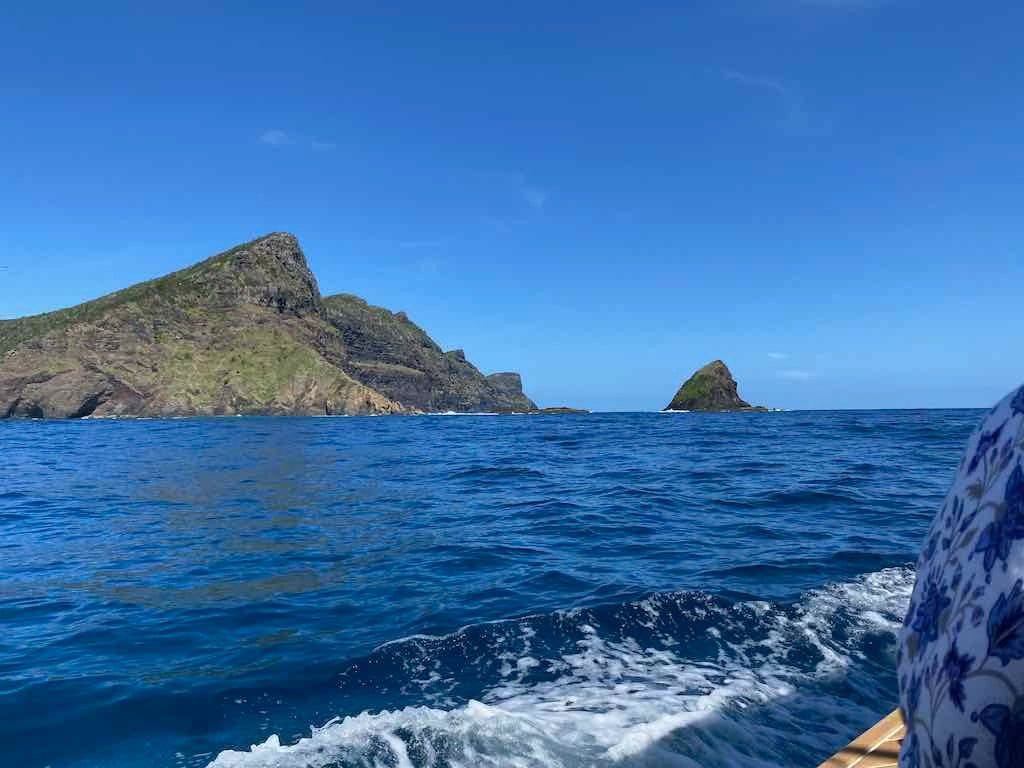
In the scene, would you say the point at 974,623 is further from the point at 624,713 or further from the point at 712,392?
the point at 712,392

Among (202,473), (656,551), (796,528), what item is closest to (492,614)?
(656,551)

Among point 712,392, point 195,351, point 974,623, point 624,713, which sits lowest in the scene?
point 624,713

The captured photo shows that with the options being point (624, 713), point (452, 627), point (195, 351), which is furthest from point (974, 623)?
point (195, 351)

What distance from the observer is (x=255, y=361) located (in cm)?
14475

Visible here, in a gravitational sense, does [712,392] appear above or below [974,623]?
above

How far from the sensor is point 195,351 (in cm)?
14188

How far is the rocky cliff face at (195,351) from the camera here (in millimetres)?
123250

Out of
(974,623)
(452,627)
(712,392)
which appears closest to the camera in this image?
(974,623)

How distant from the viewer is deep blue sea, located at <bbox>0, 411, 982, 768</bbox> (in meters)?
4.94

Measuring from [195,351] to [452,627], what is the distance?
155 m

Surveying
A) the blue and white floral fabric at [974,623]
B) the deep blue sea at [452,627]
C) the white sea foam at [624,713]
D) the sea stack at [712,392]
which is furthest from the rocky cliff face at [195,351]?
the blue and white floral fabric at [974,623]

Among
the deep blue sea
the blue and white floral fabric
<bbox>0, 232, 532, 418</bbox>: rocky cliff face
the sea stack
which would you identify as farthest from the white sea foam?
<bbox>0, 232, 532, 418</bbox>: rocky cliff face

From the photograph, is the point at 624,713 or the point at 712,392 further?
the point at 712,392

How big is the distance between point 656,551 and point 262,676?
267 inches
